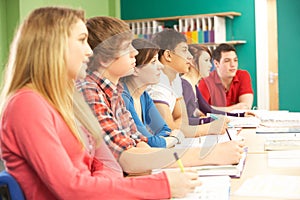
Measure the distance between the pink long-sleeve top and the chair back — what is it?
0.02 meters

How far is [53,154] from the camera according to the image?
1123 millimetres

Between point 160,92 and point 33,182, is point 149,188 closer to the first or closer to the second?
point 33,182

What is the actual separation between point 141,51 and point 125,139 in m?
0.70

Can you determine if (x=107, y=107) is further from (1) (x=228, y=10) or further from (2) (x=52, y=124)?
(1) (x=228, y=10)

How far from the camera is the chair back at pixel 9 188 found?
3.79 feet

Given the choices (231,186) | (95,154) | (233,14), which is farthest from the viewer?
(233,14)

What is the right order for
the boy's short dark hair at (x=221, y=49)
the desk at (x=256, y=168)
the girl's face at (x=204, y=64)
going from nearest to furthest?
the desk at (x=256, y=168) < the girl's face at (x=204, y=64) < the boy's short dark hair at (x=221, y=49)

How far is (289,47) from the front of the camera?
5797 mm

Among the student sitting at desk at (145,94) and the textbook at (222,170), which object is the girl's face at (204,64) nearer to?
the student sitting at desk at (145,94)

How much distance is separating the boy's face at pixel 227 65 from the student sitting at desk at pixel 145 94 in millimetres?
1733

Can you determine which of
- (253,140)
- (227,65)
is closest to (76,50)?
(253,140)

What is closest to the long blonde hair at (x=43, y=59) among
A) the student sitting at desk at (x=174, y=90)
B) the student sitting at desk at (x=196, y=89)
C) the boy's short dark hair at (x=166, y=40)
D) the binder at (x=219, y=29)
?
the student sitting at desk at (x=174, y=90)

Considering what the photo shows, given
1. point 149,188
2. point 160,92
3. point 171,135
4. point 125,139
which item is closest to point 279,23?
point 160,92

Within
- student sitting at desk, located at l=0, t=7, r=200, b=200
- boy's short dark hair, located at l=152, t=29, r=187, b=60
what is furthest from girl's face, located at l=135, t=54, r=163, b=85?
student sitting at desk, located at l=0, t=7, r=200, b=200
